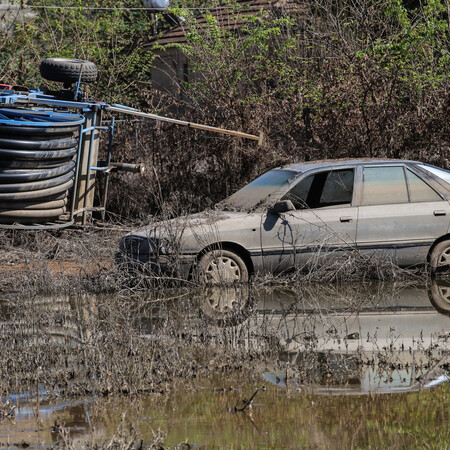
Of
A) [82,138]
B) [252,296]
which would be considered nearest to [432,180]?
[252,296]

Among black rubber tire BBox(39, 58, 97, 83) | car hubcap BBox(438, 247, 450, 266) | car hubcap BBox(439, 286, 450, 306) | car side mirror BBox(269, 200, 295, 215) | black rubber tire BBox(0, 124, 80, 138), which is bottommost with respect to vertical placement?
car hubcap BBox(439, 286, 450, 306)

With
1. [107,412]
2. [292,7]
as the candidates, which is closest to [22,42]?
[292,7]

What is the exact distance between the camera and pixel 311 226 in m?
9.97

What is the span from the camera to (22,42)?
22.7 metres

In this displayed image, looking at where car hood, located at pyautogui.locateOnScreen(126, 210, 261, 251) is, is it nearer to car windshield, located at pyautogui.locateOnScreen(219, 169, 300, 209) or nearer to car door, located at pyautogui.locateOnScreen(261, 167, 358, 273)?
car door, located at pyautogui.locateOnScreen(261, 167, 358, 273)

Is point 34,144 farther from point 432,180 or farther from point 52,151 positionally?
point 432,180

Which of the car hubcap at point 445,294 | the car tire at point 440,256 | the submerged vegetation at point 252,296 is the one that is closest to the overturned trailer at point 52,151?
the submerged vegetation at point 252,296

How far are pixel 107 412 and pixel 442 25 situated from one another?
10.9 meters

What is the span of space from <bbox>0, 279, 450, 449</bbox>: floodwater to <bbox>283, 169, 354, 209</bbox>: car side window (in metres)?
1.68

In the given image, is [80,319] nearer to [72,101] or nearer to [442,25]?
[72,101]

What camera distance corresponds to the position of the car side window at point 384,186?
1025 centimetres

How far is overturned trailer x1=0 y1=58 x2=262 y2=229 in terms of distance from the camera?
11258 millimetres

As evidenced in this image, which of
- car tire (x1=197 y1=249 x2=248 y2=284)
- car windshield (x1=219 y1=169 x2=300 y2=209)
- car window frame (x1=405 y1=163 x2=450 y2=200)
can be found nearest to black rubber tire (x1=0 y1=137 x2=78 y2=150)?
car windshield (x1=219 y1=169 x2=300 y2=209)

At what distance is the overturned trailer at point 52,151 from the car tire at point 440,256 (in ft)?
15.2
